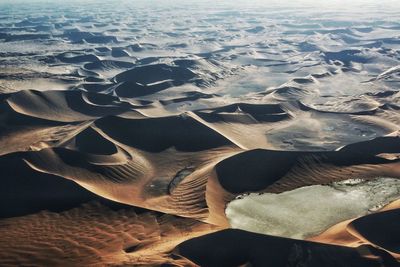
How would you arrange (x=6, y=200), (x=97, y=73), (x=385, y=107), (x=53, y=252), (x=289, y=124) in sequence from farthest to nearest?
(x=97, y=73), (x=385, y=107), (x=289, y=124), (x=6, y=200), (x=53, y=252)

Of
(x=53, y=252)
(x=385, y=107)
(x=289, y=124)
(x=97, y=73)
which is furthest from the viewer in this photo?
(x=97, y=73)

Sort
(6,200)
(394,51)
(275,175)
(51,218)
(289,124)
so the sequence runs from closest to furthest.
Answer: (51,218)
(6,200)
(275,175)
(289,124)
(394,51)

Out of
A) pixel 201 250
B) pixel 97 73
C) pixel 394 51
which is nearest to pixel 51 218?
pixel 201 250

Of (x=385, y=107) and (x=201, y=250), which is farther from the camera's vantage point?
(x=385, y=107)

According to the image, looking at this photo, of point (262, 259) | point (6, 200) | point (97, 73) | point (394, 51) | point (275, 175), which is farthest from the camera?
point (394, 51)

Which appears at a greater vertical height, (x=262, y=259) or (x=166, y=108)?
(x=262, y=259)

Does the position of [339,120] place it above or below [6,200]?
below

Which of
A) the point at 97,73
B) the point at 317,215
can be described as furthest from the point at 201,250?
the point at 97,73

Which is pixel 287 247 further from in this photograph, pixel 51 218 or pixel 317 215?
pixel 51 218

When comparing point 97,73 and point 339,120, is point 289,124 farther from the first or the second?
point 97,73
